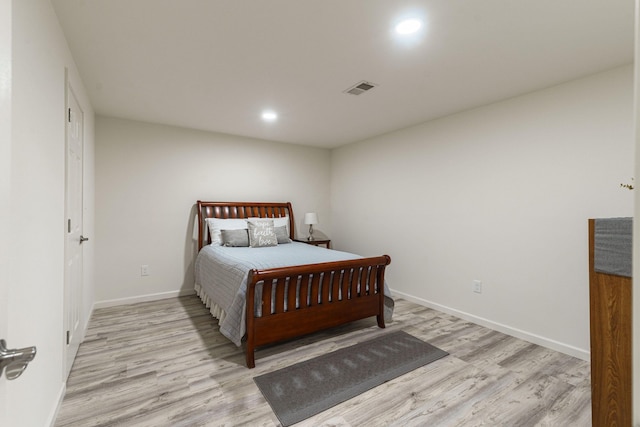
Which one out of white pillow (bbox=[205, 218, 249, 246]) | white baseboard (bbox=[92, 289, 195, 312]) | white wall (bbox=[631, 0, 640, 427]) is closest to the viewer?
white wall (bbox=[631, 0, 640, 427])

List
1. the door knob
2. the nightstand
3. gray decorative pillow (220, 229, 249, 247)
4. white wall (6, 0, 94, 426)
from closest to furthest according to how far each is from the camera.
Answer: the door knob < white wall (6, 0, 94, 426) < gray decorative pillow (220, 229, 249, 247) < the nightstand

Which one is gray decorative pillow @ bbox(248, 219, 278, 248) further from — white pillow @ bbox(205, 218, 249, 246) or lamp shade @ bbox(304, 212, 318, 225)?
lamp shade @ bbox(304, 212, 318, 225)

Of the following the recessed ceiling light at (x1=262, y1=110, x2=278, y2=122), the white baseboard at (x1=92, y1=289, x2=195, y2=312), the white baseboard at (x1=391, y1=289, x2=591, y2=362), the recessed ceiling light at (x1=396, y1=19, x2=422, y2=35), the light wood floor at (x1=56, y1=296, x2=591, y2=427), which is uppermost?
the recessed ceiling light at (x1=262, y1=110, x2=278, y2=122)

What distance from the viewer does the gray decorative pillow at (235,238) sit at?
3705 mm

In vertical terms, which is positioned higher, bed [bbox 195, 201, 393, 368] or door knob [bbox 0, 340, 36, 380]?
door knob [bbox 0, 340, 36, 380]

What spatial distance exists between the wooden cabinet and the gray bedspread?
1914mm

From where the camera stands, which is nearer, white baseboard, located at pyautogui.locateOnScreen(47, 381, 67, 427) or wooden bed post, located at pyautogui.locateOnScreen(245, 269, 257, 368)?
white baseboard, located at pyautogui.locateOnScreen(47, 381, 67, 427)

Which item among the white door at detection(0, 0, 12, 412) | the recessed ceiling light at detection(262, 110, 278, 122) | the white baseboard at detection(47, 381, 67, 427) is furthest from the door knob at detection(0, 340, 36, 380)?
the recessed ceiling light at detection(262, 110, 278, 122)

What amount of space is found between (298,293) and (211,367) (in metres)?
0.87

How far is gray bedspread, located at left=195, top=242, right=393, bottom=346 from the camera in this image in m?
2.39

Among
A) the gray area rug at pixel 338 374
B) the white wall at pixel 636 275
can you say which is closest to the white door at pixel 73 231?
the gray area rug at pixel 338 374

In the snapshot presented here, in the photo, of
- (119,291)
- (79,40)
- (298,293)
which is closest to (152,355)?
(298,293)

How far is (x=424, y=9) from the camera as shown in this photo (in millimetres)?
1634

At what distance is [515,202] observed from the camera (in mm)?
2807
